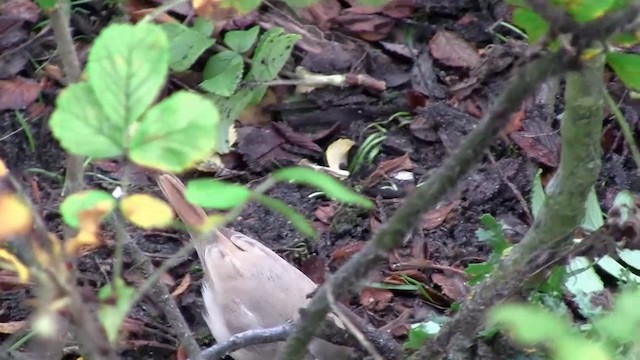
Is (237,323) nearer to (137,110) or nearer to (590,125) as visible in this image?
(590,125)

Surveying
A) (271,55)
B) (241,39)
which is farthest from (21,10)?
(271,55)

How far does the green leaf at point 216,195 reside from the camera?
75cm

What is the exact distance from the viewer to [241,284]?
2145mm

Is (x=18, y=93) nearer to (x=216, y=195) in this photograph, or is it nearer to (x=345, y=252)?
(x=345, y=252)

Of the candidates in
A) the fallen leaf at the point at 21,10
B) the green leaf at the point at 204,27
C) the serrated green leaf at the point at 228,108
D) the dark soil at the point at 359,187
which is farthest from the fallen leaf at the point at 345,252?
the fallen leaf at the point at 21,10

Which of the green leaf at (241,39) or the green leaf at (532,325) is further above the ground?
the green leaf at (532,325)

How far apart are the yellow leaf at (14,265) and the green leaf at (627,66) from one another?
67 cm

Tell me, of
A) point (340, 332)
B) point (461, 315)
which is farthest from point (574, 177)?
point (340, 332)

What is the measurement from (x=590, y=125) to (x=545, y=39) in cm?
48

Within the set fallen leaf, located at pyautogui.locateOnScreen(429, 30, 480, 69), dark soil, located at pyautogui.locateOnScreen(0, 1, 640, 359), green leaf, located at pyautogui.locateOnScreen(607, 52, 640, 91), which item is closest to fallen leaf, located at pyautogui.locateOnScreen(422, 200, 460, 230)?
dark soil, located at pyautogui.locateOnScreen(0, 1, 640, 359)

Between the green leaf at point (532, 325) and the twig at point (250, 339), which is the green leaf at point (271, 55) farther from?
the green leaf at point (532, 325)

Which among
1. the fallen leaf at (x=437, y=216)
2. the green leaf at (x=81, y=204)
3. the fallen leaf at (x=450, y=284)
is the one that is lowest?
the fallen leaf at (x=450, y=284)

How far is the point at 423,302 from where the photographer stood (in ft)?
7.68

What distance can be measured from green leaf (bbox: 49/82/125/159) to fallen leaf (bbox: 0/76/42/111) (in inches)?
73.6
